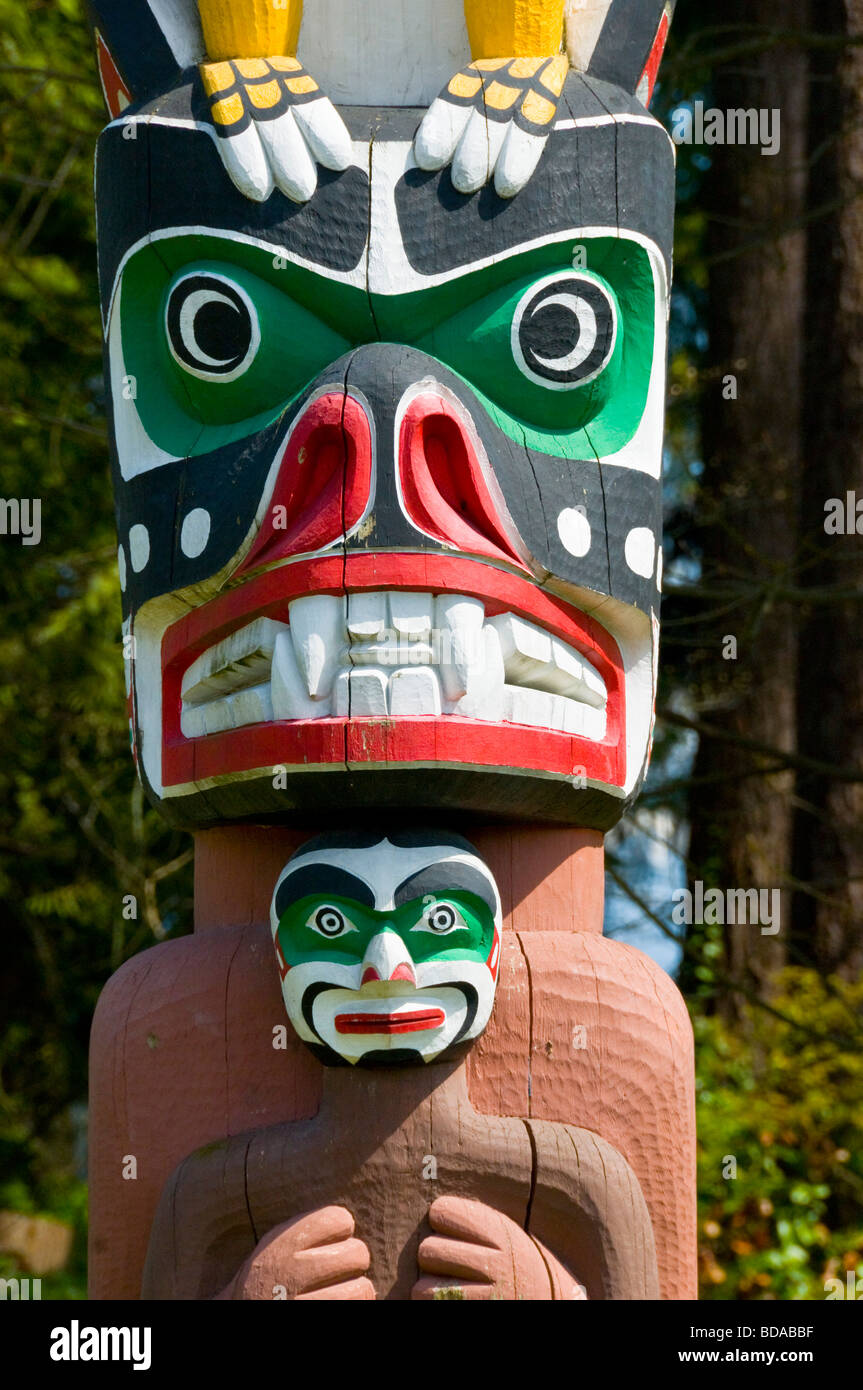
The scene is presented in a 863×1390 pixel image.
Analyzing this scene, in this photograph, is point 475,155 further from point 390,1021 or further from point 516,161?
point 390,1021

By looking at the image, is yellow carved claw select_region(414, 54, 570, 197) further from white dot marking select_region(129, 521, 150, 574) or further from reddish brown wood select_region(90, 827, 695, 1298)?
reddish brown wood select_region(90, 827, 695, 1298)

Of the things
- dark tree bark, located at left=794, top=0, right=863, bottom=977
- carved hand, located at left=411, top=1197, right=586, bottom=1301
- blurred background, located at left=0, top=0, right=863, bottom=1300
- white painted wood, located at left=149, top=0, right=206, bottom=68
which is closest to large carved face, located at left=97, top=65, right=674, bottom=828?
white painted wood, located at left=149, top=0, right=206, bottom=68

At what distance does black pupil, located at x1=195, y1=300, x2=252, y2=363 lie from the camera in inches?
146

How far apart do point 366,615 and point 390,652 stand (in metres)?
0.08

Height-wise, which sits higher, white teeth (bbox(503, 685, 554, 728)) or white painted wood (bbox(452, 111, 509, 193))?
white painted wood (bbox(452, 111, 509, 193))

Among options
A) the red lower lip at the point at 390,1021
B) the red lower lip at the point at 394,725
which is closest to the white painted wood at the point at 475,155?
the red lower lip at the point at 394,725

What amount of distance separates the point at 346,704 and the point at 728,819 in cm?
476

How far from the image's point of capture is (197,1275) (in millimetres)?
3424

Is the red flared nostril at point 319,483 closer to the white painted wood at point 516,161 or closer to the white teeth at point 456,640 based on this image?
the white teeth at point 456,640

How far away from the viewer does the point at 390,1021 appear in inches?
130

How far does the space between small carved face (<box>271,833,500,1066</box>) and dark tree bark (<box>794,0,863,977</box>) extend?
398cm

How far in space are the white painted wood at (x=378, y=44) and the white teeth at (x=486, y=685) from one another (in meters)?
1.40

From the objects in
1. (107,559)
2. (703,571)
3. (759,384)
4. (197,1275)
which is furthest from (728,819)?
(197,1275)

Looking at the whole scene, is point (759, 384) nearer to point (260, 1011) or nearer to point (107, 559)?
point (107, 559)
